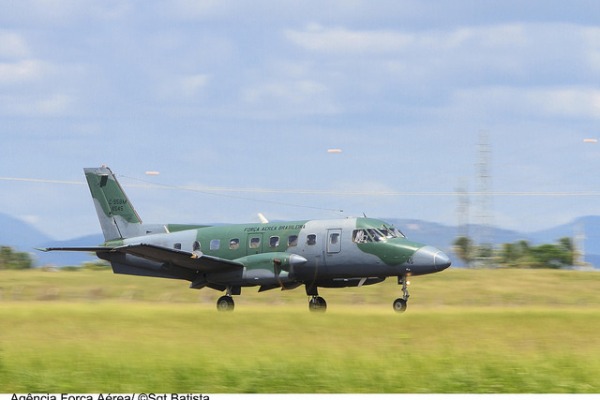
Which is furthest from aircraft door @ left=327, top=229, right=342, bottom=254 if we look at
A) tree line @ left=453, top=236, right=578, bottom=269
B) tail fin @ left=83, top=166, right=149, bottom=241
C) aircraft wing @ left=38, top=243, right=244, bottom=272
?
tree line @ left=453, top=236, right=578, bottom=269

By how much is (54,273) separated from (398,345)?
110 feet

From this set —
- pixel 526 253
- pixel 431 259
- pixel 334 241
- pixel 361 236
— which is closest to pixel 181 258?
pixel 334 241

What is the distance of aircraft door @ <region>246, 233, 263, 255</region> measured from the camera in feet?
114

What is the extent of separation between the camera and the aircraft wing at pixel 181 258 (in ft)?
110

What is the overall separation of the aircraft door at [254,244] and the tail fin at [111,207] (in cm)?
588

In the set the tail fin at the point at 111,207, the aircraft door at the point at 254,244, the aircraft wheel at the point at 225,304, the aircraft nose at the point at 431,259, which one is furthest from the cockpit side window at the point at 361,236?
the tail fin at the point at 111,207

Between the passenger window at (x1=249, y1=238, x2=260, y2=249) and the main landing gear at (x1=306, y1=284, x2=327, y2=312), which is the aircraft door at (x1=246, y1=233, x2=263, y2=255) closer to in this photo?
the passenger window at (x1=249, y1=238, x2=260, y2=249)

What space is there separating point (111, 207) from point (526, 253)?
1924 inches

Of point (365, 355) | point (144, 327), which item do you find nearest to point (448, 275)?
point (144, 327)

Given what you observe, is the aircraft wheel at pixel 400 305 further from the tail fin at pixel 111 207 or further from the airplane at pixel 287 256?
the tail fin at pixel 111 207

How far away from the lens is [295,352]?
18594 millimetres

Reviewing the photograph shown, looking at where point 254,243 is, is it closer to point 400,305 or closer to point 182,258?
point 182,258

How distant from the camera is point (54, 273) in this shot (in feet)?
167

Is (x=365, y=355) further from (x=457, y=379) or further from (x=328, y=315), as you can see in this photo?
(x=328, y=315)
